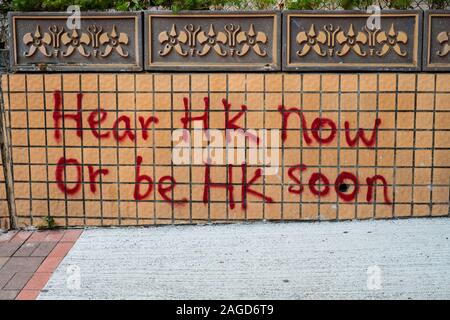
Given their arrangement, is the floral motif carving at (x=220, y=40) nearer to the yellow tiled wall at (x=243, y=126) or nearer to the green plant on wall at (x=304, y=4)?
the yellow tiled wall at (x=243, y=126)

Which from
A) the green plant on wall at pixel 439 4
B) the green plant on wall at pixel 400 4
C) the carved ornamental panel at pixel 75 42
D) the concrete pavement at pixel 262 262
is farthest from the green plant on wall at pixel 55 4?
the green plant on wall at pixel 439 4

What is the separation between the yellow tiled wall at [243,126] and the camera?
199 inches

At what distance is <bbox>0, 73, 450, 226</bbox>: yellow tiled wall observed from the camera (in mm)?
5062

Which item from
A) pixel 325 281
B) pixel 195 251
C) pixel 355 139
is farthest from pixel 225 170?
pixel 325 281

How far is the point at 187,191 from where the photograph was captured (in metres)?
5.21

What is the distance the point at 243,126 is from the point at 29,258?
2090mm

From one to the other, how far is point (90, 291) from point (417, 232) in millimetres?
2703

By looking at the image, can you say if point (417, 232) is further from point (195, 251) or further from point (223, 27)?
point (223, 27)

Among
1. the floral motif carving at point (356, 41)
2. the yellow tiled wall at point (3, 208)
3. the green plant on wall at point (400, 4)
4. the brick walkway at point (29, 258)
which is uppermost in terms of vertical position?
the green plant on wall at point (400, 4)

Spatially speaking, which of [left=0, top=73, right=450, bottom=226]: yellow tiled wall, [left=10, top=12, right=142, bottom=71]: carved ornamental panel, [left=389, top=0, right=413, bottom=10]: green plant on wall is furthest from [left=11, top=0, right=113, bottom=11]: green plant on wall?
[left=389, top=0, right=413, bottom=10]: green plant on wall

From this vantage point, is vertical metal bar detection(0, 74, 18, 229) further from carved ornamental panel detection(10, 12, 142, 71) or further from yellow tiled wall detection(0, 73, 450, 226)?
carved ornamental panel detection(10, 12, 142, 71)

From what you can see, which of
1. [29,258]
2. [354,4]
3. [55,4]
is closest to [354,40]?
[354,4]

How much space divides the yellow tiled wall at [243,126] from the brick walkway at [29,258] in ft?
1.03

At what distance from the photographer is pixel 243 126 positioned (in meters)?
5.13
